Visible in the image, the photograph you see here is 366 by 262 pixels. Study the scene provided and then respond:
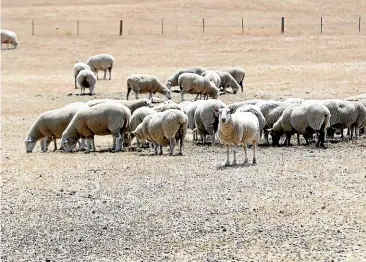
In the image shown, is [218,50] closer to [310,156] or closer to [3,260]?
[310,156]

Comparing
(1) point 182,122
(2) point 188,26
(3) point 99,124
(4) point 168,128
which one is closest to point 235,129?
(1) point 182,122

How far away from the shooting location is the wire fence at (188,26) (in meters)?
56.8

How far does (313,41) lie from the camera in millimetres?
49781

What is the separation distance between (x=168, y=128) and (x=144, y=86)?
11576 mm

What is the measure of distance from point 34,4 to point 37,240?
212 feet

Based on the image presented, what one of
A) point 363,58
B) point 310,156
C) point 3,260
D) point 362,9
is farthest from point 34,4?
point 3,260

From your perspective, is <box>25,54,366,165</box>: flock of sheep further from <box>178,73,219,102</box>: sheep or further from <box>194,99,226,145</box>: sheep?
<box>178,73,219,102</box>: sheep

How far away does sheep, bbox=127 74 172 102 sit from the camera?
96.7 feet

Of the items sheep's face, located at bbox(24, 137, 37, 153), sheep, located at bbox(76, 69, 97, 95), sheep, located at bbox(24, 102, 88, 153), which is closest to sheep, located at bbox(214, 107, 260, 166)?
sheep, located at bbox(24, 102, 88, 153)

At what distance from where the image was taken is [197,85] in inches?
1115

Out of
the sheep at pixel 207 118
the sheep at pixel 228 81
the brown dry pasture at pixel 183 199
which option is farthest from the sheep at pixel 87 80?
the sheep at pixel 207 118

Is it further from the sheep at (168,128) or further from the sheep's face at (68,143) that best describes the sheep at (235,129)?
the sheep's face at (68,143)

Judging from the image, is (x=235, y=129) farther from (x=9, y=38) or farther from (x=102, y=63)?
(x=9, y=38)

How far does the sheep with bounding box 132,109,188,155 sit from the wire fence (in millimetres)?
37324
